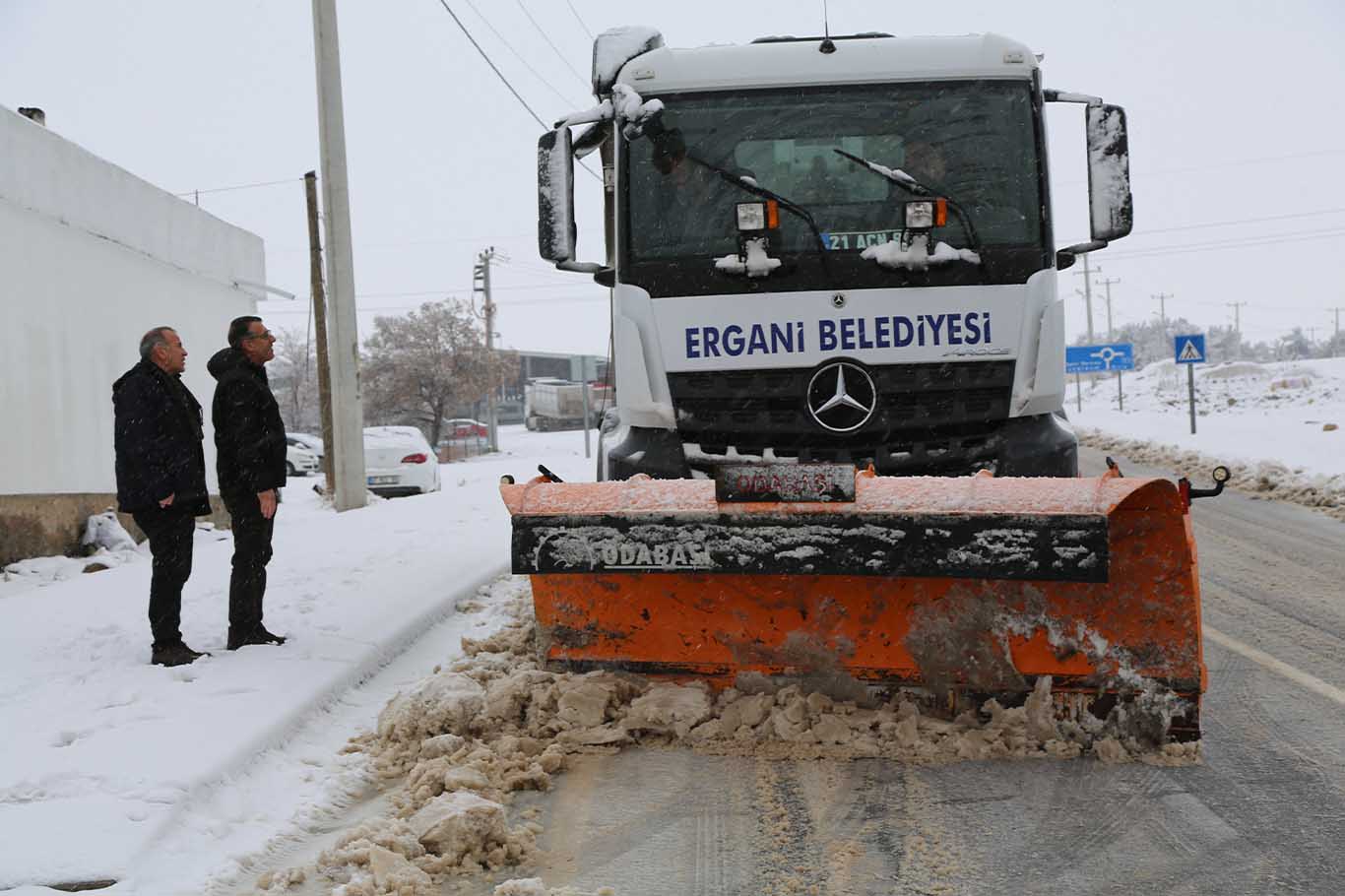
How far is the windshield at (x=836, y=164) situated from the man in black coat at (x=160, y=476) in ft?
7.64

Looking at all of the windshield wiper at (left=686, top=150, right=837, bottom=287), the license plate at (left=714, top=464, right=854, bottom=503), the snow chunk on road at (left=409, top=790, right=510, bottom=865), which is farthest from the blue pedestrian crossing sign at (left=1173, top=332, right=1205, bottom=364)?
the snow chunk on road at (left=409, top=790, right=510, bottom=865)

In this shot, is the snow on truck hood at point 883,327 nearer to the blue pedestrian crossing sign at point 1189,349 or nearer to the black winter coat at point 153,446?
the black winter coat at point 153,446

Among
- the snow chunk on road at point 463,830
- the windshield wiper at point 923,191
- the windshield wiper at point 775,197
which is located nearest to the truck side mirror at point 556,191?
the windshield wiper at point 775,197

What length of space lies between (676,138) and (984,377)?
1.85 m

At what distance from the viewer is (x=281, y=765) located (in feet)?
13.4

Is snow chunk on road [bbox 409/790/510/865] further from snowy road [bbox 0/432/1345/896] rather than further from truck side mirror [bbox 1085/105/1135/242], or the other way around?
truck side mirror [bbox 1085/105/1135/242]

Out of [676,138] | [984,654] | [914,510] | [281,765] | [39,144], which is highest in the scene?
[39,144]

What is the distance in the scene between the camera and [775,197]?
5098 millimetres

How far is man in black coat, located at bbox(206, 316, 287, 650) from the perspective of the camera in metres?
5.45

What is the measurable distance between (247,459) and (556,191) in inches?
80.6

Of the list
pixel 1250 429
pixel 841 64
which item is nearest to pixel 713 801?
pixel 841 64

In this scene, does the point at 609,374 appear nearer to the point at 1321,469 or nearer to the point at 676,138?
the point at 676,138

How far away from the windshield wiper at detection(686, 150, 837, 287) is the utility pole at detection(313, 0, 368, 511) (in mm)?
9509

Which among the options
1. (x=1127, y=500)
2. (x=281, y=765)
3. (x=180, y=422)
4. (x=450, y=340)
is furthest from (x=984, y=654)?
(x=450, y=340)
